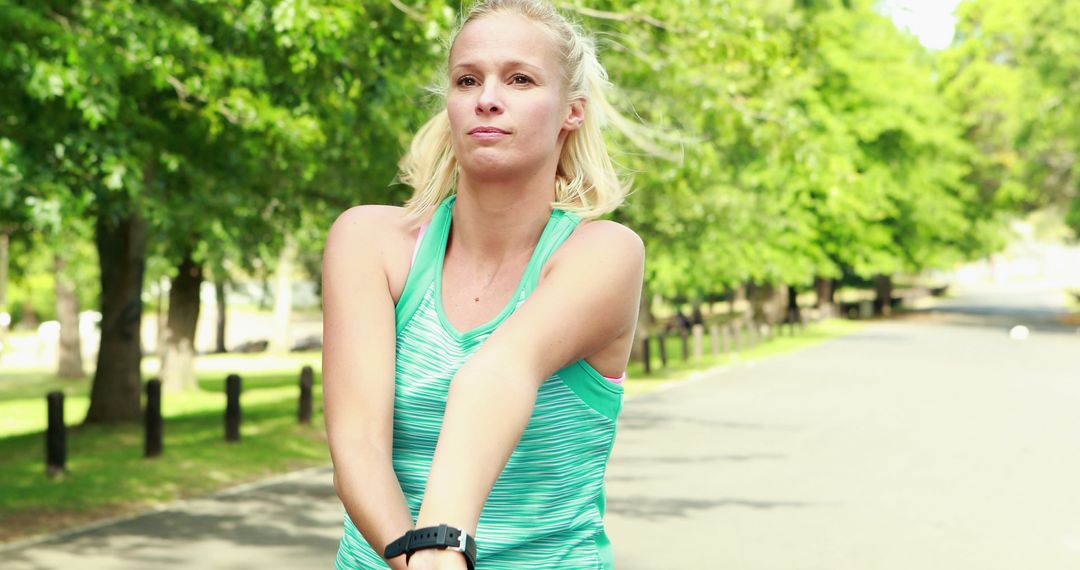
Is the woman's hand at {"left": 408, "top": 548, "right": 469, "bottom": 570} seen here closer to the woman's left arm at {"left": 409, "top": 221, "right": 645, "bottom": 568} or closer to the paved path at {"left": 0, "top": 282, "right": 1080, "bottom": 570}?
the woman's left arm at {"left": 409, "top": 221, "right": 645, "bottom": 568}

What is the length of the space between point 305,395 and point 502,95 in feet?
49.9

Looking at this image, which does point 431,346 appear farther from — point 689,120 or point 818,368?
point 818,368

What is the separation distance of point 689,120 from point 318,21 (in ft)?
29.1

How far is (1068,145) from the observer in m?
47.0

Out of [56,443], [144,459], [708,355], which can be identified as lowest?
[708,355]

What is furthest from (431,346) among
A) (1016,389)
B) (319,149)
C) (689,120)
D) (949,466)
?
(1016,389)

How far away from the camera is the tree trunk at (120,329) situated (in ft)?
59.4

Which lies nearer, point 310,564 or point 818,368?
point 310,564

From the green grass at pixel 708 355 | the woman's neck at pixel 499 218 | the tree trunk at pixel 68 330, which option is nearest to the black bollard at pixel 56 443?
the woman's neck at pixel 499 218

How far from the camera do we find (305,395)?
661 inches

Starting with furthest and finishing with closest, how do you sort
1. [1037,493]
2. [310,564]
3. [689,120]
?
[689,120]
[1037,493]
[310,564]

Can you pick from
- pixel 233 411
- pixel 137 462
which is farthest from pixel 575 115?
pixel 233 411

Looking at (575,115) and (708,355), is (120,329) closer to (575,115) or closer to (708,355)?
(575,115)

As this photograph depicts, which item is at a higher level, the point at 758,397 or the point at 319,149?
the point at 319,149
